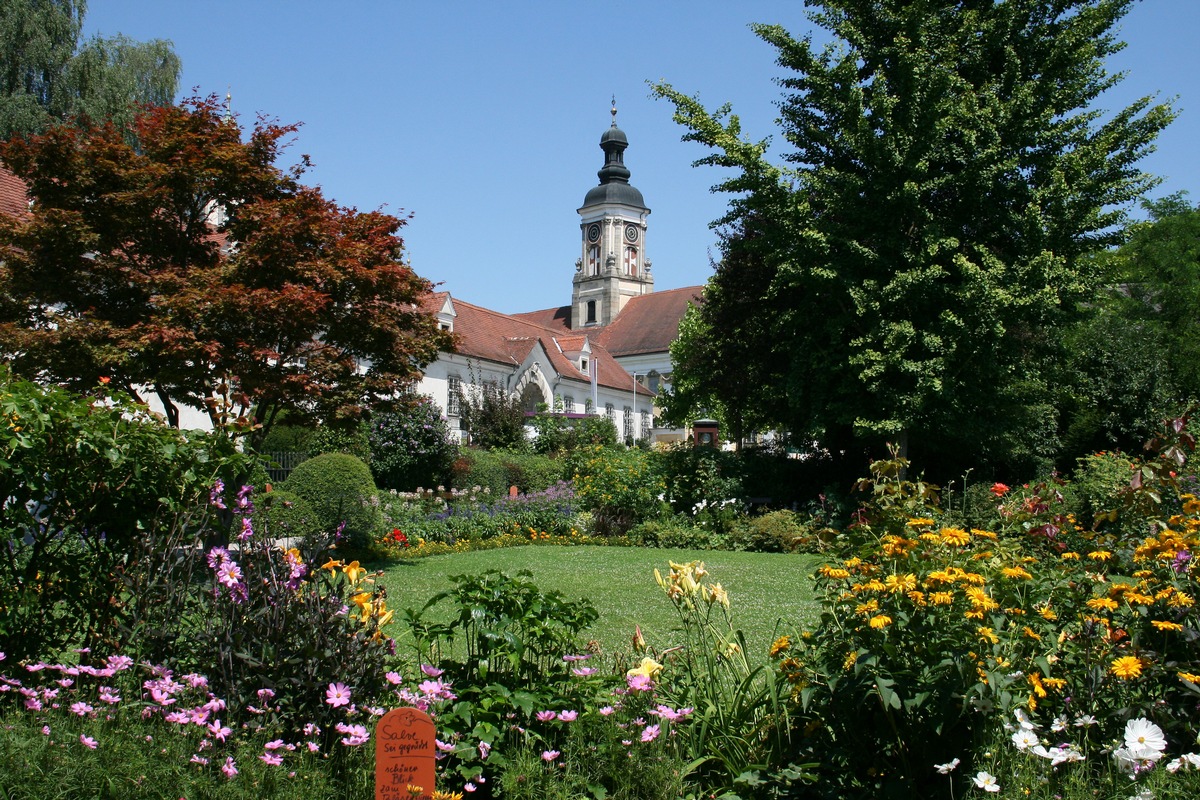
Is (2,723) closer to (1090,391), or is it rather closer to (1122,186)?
(1122,186)

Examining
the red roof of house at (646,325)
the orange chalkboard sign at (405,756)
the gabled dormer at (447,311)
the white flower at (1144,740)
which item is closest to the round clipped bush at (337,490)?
the orange chalkboard sign at (405,756)

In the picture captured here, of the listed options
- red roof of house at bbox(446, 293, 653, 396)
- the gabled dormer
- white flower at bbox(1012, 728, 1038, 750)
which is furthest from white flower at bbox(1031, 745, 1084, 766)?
the gabled dormer

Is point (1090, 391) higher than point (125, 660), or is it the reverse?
point (1090, 391)

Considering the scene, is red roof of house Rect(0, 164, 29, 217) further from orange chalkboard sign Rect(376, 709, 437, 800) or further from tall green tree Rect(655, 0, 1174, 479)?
orange chalkboard sign Rect(376, 709, 437, 800)

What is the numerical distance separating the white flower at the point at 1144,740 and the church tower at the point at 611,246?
8595 centimetres

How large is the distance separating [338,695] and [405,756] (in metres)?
0.59

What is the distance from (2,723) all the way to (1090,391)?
77.7 feet

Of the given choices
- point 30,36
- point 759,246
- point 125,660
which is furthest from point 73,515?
point 30,36

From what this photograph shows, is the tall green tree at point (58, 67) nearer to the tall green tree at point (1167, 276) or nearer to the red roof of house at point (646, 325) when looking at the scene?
the tall green tree at point (1167, 276)

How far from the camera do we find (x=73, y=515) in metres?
4.05

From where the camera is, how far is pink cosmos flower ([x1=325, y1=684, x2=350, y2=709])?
346 centimetres

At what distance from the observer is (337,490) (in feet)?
46.3

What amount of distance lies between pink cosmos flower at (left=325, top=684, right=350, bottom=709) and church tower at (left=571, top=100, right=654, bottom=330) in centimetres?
8556

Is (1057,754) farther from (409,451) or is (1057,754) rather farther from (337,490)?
(409,451)
